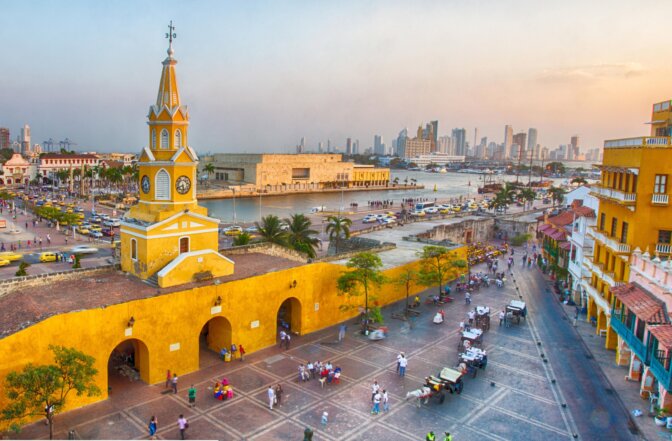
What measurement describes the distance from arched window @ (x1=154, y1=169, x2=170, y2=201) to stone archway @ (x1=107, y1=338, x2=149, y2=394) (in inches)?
268

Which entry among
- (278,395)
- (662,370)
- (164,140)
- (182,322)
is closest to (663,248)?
(662,370)

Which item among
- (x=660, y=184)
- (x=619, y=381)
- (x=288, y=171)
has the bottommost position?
(x=619, y=381)

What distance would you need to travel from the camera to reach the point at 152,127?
24969mm

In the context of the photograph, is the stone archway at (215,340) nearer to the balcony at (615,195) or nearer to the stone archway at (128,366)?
the stone archway at (128,366)

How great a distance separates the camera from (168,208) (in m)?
24.8

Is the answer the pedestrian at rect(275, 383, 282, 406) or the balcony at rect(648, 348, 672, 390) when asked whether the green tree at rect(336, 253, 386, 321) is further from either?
the balcony at rect(648, 348, 672, 390)

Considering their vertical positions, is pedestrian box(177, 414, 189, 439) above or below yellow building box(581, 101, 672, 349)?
below

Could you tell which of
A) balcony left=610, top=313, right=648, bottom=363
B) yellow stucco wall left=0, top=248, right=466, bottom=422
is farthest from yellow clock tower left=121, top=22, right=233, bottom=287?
balcony left=610, top=313, right=648, bottom=363

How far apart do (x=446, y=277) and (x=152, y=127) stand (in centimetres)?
2235

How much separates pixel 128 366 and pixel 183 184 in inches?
344

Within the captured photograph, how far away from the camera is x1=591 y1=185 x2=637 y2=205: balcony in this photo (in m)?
25.7

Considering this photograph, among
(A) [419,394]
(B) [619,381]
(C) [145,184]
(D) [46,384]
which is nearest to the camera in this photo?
(D) [46,384]

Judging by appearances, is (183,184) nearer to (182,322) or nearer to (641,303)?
(182,322)

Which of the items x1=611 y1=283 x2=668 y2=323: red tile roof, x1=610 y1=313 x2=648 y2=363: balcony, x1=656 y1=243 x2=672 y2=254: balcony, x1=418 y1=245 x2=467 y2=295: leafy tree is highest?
x1=656 y1=243 x2=672 y2=254: balcony
